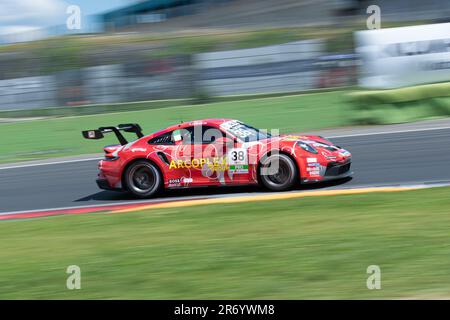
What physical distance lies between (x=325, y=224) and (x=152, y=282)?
7.42 ft

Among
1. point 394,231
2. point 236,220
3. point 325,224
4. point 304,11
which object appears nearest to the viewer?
point 394,231

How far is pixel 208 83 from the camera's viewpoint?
72.3 ft

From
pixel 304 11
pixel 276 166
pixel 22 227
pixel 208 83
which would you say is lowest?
pixel 22 227

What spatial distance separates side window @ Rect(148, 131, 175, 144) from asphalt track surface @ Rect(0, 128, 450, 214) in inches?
34.0

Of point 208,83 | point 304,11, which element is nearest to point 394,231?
point 208,83

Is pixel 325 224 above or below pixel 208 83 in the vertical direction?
below

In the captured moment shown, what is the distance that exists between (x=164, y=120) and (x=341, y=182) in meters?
10.8

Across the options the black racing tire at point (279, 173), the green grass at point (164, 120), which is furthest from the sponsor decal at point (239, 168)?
the green grass at point (164, 120)

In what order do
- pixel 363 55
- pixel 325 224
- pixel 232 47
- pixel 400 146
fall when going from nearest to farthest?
pixel 325 224 < pixel 400 146 < pixel 363 55 < pixel 232 47

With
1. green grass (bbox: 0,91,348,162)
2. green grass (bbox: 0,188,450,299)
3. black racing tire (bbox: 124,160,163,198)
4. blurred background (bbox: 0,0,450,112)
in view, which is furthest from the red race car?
blurred background (bbox: 0,0,450,112)

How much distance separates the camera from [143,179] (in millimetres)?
10719

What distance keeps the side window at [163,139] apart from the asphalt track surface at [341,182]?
2.83 ft

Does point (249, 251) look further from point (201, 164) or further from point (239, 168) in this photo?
point (201, 164)
